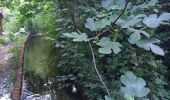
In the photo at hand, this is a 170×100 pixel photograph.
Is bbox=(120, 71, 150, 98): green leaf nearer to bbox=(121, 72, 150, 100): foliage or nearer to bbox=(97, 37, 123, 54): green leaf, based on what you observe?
bbox=(121, 72, 150, 100): foliage

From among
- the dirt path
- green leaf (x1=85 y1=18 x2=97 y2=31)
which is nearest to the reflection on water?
the dirt path

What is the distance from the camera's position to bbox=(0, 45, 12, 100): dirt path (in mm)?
4367

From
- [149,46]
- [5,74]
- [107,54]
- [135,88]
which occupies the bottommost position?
[5,74]

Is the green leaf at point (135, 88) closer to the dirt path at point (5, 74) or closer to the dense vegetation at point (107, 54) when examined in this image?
the dense vegetation at point (107, 54)

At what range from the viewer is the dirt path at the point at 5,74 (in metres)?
4.37

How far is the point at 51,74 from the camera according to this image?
5027 mm

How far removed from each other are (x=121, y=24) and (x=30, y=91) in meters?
3.34

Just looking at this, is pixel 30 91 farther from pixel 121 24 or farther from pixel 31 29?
pixel 31 29

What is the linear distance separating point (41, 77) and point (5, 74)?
707 mm

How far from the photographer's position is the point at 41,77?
196 inches

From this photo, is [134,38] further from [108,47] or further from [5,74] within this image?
[5,74]

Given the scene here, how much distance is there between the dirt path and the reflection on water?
232mm

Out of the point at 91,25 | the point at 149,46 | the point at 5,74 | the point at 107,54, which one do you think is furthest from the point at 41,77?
the point at 149,46

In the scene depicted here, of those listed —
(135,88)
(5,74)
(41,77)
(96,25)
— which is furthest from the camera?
(5,74)
